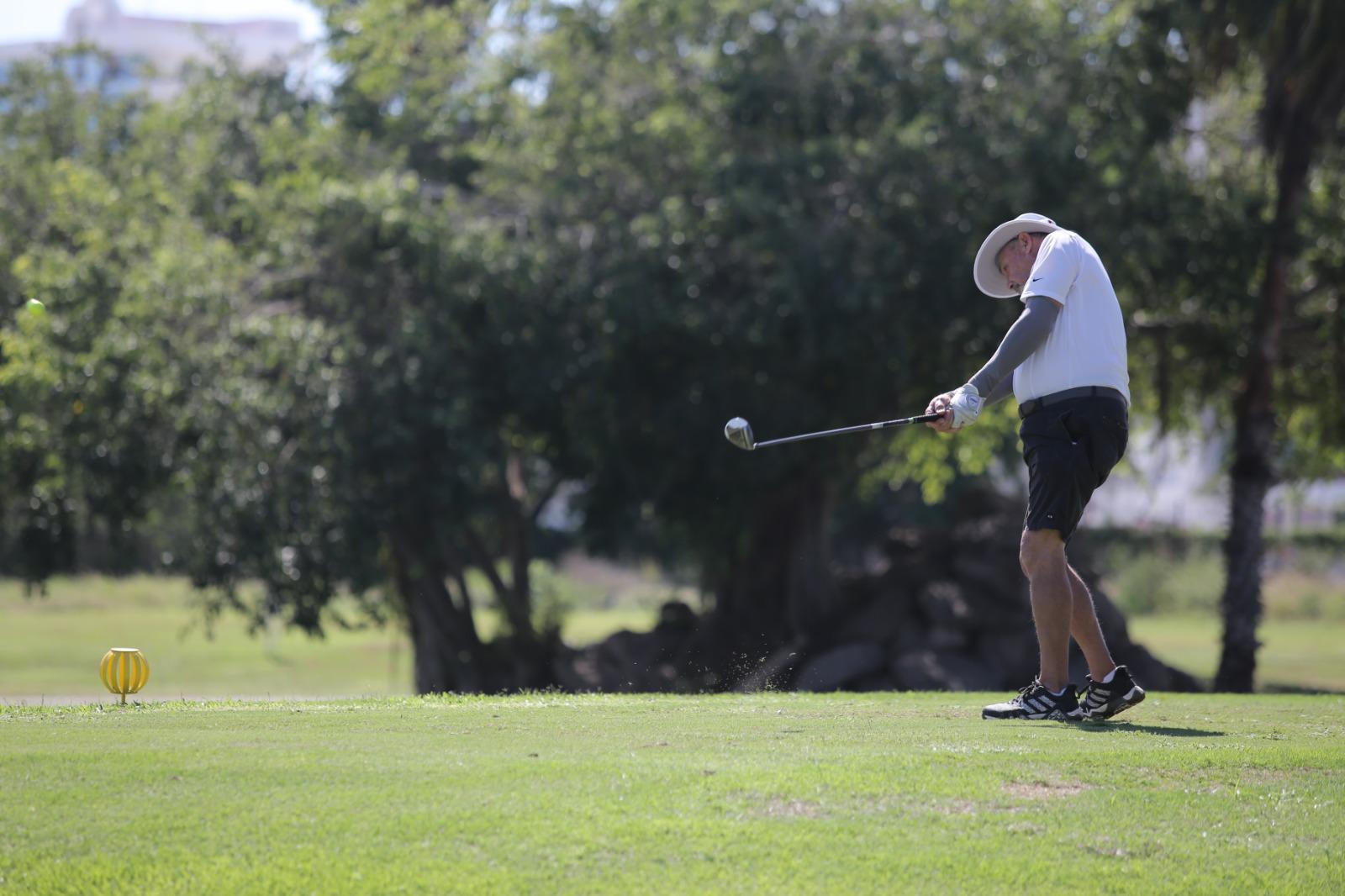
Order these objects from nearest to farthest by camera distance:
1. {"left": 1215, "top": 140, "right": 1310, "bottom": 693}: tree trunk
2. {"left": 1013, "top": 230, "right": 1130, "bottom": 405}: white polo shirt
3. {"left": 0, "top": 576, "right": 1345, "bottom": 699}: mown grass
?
{"left": 1013, "top": 230, "right": 1130, "bottom": 405}: white polo shirt → {"left": 1215, "top": 140, "right": 1310, "bottom": 693}: tree trunk → {"left": 0, "top": 576, "right": 1345, "bottom": 699}: mown grass

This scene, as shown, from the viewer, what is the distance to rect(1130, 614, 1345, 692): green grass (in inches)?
1121

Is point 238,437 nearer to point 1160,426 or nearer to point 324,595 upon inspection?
point 324,595

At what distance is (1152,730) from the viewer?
25.2ft

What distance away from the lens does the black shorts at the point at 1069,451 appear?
761cm

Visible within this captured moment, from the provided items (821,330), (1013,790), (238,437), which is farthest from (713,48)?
(1013,790)

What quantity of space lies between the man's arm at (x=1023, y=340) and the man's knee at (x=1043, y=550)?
730 millimetres

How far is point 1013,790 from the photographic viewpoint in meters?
6.11

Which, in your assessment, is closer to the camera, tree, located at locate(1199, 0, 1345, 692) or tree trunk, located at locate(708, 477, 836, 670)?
tree, located at locate(1199, 0, 1345, 692)

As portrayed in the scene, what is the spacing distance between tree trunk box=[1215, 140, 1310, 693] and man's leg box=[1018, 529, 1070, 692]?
14854mm

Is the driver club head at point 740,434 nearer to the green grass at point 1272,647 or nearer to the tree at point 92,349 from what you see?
the tree at point 92,349

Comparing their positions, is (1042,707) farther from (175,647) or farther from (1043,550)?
(175,647)

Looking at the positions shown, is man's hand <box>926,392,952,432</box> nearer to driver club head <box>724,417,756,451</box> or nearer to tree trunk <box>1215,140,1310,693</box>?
driver club head <box>724,417,756,451</box>

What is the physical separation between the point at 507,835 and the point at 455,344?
1571 centimetres

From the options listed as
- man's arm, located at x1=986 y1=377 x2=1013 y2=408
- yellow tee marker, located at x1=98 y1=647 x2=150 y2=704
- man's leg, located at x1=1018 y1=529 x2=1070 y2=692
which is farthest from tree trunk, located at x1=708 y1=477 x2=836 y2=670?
man's leg, located at x1=1018 y1=529 x2=1070 y2=692
